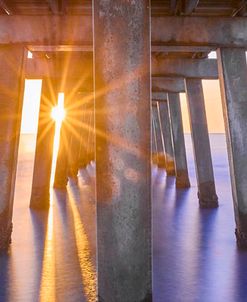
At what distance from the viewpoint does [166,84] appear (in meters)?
17.6

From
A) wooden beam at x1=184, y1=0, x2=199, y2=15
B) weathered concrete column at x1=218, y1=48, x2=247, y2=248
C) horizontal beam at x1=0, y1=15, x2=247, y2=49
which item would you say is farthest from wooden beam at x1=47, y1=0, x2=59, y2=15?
weathered concrete column at x1=218, y1=48, x2=247, y2=248

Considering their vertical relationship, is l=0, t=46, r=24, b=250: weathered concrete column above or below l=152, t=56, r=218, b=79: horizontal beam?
below

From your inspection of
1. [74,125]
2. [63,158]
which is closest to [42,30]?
[63,158]

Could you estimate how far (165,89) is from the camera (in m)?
17.5

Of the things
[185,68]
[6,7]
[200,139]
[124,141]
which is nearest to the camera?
[124,141]

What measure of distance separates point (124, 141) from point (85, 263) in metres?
3.62

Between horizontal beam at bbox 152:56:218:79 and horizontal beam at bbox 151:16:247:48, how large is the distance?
13.5 ft

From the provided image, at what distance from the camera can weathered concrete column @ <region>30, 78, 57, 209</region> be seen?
1310 cm

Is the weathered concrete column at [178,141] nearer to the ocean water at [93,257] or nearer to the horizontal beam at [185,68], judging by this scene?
the ocean water at [93,257]

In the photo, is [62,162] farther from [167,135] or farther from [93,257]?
[93,257]

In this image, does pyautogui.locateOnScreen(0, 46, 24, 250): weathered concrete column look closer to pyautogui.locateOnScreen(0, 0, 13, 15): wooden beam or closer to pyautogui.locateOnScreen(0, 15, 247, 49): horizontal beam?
pyautogui.locateOnScreen(0, 15, 247, 49): horizontal beam

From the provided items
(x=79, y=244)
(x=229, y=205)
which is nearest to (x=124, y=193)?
(x=79, y=244)

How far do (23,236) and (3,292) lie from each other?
11.5 ft

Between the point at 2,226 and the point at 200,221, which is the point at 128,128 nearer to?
the point at 2,226
